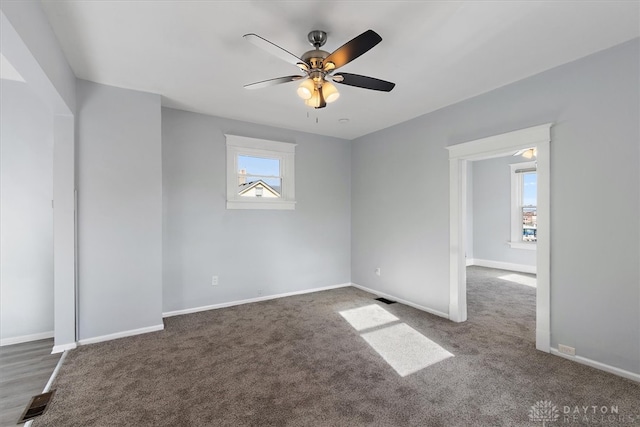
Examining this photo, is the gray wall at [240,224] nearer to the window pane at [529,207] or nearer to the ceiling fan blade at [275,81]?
the ceiling fan blade at [275,81]

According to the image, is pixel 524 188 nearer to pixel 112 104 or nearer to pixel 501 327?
pixel 501 327

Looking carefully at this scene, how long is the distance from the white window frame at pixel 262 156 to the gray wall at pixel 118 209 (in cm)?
106

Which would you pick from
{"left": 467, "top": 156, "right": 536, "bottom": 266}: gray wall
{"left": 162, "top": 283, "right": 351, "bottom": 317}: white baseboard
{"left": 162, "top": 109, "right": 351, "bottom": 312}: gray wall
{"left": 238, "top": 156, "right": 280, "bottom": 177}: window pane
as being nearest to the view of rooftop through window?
{"left": 238, "top": 156, "right": 280, "bottom": 177}: window pane

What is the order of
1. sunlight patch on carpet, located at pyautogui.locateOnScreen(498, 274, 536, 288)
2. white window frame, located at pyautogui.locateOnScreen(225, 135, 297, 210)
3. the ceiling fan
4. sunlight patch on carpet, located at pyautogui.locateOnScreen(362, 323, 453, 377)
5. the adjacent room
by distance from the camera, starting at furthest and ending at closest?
sunlight patch on carpet, located at pyautogui.locateOnScreen(498, 274, 536, 288) → white window frame, located at pyautogui.locateOnScreen(225, 135, 297, 210) → sunlight patch on carpet, located at pyautogui.locateOnScreen(362, 323, 453, 377) → the adjacent room → the ceiling fan

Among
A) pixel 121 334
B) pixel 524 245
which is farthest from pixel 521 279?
pixel 121 334

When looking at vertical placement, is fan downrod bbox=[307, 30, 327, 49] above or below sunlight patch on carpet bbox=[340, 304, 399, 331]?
above

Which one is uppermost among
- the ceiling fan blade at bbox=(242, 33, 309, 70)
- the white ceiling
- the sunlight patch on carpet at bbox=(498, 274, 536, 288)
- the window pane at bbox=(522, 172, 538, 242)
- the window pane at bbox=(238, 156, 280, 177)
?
the white ceiling

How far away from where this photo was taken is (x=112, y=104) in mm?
3115

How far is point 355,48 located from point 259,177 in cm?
297

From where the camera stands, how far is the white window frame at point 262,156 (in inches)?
167

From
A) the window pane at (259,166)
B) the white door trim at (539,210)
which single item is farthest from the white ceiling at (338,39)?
the window pane at (259,166)

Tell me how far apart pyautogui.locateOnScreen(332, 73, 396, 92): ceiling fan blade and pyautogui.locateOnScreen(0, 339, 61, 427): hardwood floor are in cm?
319

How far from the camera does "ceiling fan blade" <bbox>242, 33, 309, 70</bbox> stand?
177cm

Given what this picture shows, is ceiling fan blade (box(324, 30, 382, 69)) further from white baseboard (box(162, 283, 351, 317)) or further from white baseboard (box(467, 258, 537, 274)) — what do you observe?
white baseboard (box(467, 258, 537, 274))
